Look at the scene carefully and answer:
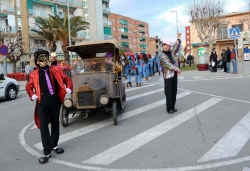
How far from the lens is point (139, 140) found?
5344mm

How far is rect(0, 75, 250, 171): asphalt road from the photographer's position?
4242 millimetres

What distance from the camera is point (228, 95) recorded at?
10.0 metres

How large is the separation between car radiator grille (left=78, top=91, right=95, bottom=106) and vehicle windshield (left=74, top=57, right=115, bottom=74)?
1.02 m

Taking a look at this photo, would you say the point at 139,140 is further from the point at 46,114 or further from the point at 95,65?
the point at 95,65

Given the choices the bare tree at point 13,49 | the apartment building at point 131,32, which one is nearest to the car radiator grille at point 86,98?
the bare tree at point 13,49

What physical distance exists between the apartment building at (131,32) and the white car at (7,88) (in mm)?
79123

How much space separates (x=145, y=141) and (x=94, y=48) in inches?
172

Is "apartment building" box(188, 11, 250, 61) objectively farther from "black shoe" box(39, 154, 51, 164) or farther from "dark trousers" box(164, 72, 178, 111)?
"black shoe" box(39, 154, 51, 164)

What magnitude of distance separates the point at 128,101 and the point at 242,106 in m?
3.75

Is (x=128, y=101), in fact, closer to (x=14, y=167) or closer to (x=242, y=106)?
(x=242, y=106)

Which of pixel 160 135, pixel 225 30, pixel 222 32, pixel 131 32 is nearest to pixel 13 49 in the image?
pixel 160 135

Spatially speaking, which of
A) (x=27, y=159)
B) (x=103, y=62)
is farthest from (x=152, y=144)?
(x=103, y=62)

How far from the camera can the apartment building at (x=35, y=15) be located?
43.9 meters

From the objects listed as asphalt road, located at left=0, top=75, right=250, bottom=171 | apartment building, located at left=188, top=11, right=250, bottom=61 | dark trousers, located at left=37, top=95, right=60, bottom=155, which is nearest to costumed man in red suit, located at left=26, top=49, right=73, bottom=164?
dark trousers, located at left=37, top=95, right=60, bottom=155
